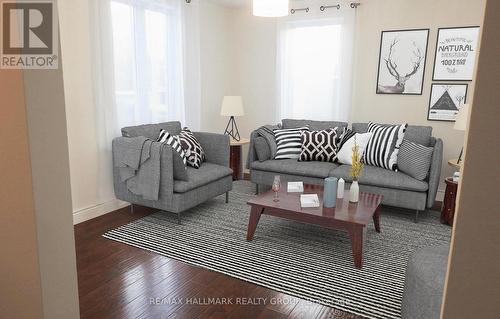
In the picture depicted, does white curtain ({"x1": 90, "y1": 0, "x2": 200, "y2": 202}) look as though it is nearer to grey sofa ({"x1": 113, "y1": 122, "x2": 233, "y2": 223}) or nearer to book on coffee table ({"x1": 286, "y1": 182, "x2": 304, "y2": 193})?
grey sofa ({"x1": 113, "y1": 122, "x2": 233, "y2": 223})

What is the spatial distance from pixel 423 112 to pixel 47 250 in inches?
162

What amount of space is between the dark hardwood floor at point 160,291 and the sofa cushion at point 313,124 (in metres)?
2.57

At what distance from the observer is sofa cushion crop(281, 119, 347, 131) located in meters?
4.48

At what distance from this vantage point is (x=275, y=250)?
9.58ft

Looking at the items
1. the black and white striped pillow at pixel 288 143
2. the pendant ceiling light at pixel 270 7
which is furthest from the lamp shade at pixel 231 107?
the pendant ceiling light at pixel 270 7

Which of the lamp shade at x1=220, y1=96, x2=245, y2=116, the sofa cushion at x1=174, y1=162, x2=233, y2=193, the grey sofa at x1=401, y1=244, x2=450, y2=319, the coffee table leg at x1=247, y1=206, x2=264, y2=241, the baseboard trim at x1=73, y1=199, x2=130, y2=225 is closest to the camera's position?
the grey sofa at x1=401, y1=244, x2=450, y2=319

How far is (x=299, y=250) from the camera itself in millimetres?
2924

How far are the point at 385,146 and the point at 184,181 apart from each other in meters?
2.15

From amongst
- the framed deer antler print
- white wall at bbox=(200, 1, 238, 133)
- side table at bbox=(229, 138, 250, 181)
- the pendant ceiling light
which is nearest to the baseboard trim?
side table at bbox=(229, 138, 250, 181)

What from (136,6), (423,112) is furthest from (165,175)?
(423,112)

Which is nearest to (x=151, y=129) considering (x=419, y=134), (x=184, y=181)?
(x=184, y=181)

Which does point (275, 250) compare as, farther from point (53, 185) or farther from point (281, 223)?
point (53, 185)

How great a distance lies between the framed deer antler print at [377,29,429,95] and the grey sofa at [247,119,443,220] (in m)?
0.54

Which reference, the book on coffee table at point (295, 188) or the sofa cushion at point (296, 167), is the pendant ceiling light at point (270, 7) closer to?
the book on coffee table at point (295, 188)
